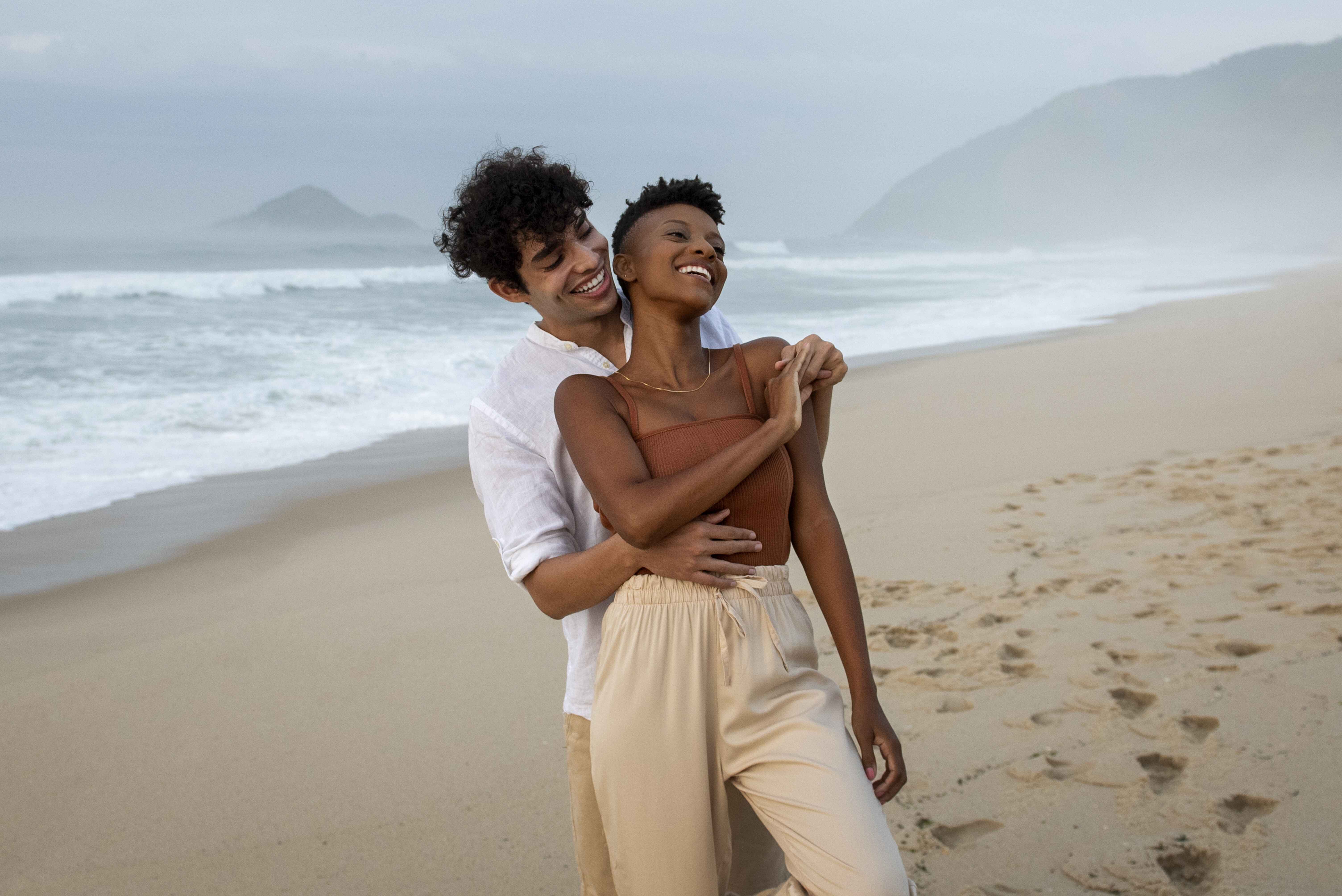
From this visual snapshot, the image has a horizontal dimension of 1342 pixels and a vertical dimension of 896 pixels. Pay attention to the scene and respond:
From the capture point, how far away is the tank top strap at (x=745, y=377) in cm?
187

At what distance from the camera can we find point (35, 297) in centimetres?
1983

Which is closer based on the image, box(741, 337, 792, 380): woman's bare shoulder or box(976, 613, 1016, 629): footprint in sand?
box(741, 337, 792, 380): woman's bare shoulder

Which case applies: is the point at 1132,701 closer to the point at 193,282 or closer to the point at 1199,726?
the point at 1199,726

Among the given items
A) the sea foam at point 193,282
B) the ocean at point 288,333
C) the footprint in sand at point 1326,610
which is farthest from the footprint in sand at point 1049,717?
the sea foam at point 193,282

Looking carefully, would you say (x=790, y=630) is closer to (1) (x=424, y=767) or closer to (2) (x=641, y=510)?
(2) (x=641, y=510)

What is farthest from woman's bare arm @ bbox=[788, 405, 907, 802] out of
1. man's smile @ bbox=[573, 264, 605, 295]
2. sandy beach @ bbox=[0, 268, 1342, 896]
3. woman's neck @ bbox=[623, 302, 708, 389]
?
sandy beach @ bbox=[0, 268, 1342, 896]

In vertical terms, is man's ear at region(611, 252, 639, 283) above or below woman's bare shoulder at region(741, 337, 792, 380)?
above

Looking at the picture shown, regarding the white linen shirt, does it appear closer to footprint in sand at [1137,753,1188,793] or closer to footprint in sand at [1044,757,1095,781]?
footprint in sand at [1044,757,1095,781]

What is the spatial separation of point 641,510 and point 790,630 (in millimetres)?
340

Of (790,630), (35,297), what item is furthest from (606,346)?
(35,297)

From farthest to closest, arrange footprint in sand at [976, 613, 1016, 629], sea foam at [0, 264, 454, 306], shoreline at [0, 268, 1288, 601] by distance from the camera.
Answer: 1. sea foam at [0, 264, 454, 306]
2. shoreline at [0, 268, 1288, 601]
3. footprint in sand at [976, 613, 1016, 629]

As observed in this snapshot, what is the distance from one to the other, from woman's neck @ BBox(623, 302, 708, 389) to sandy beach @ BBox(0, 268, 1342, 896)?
1641mm

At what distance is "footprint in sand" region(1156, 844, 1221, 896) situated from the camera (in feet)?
8.41

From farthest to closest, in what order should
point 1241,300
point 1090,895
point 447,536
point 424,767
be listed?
1. point 1241,300
2. point 447,536
3. point 424,767
4. point 1090,895
